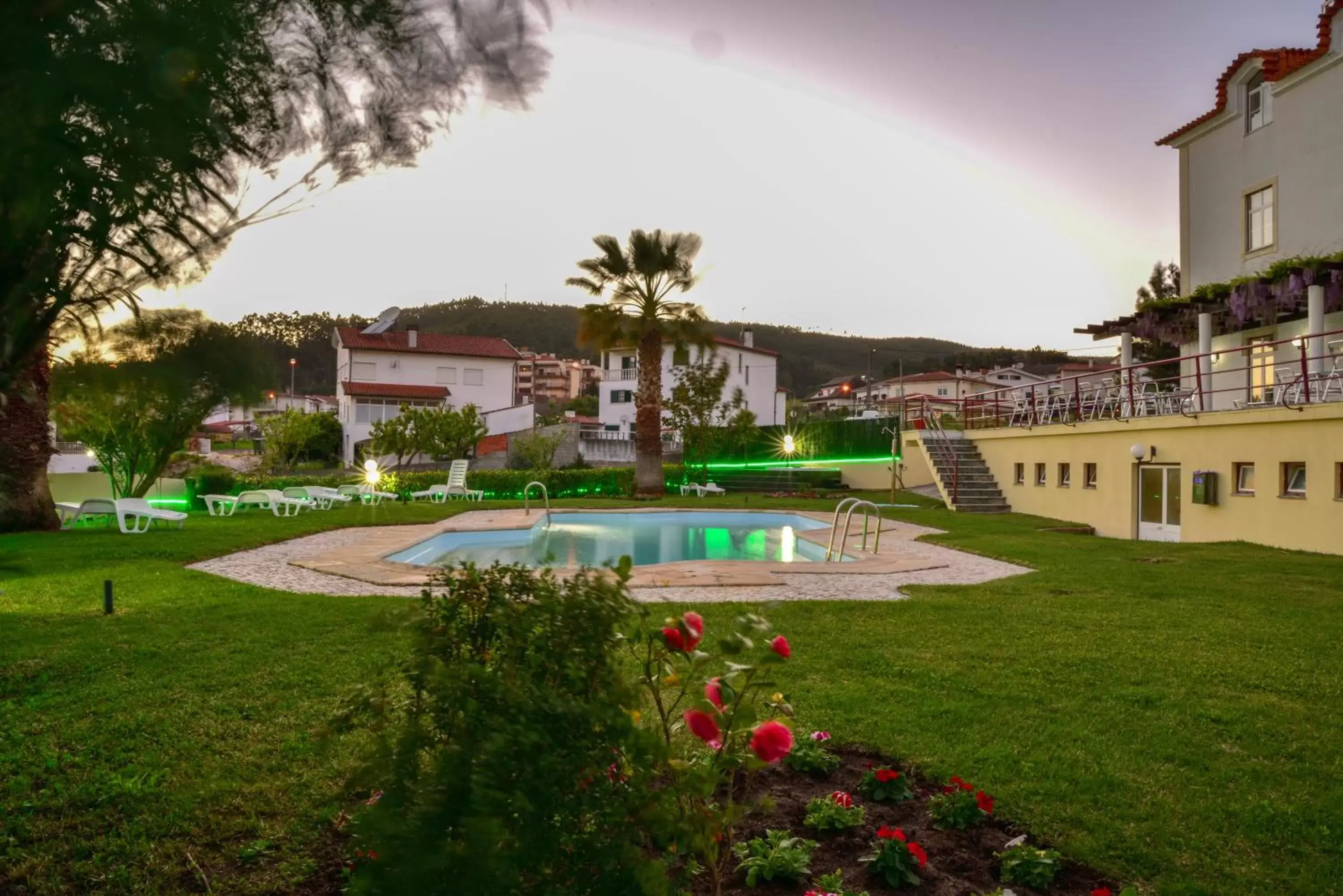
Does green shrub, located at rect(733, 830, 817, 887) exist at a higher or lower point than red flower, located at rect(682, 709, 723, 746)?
lower

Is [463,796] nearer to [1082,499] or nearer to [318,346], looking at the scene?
[318,346]

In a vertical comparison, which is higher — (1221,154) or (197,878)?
(1221,154)

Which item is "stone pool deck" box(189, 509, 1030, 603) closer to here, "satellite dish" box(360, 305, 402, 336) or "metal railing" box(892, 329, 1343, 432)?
"satellite dish" box(360, 305, 402, 336)

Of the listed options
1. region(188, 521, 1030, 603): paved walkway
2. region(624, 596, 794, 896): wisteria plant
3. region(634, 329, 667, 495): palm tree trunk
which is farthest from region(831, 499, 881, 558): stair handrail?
region(634, 329, 667, 495): palm tree trunk

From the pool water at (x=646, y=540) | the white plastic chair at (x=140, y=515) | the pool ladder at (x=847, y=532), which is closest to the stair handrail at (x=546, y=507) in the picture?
the pool water at (x=646, y=540)

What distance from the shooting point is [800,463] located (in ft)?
106

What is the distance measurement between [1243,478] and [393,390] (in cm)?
4104

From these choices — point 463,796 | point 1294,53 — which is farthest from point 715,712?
point 1294,53

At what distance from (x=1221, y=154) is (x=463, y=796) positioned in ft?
70.0

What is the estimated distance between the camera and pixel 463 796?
1438mm

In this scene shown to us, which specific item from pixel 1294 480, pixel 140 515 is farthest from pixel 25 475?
pixel 1294 480

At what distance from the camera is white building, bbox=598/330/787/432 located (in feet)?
169

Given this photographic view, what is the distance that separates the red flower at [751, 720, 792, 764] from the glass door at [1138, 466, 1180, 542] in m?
14.7

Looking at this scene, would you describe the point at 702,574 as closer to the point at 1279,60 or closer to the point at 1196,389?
the point at 1196,389
